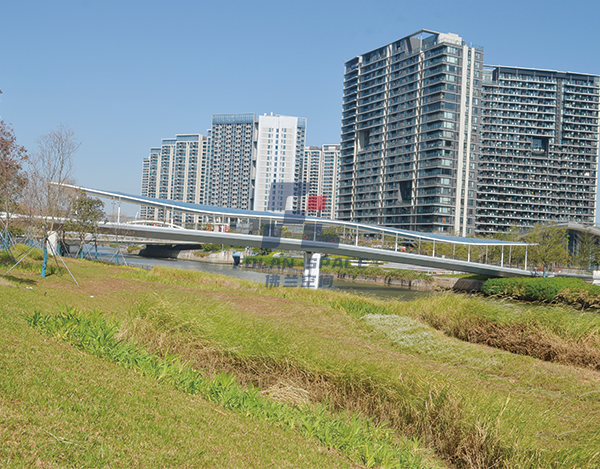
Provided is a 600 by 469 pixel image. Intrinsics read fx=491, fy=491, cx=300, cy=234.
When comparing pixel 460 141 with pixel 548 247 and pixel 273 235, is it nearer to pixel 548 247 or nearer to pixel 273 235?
pixel 548 247

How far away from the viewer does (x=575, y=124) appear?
111 metres

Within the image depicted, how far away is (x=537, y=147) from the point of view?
110938 millimetres

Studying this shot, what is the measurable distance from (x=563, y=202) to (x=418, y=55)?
4671 centimetres

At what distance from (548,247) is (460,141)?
123 feet

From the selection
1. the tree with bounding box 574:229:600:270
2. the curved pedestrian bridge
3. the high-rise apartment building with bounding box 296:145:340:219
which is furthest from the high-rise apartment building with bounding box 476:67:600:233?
the high-rise apartment building with bounding box 296:145:340:219

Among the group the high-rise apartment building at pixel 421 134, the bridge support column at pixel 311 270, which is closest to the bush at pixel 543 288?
the bridge support column at pixel 311 270

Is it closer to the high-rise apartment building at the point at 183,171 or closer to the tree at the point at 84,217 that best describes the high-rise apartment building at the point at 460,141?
the tree at the point at 84,217

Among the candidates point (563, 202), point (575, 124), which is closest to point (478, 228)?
point (563, 202)

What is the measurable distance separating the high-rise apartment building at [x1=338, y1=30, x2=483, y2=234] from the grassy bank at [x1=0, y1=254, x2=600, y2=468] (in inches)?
3100

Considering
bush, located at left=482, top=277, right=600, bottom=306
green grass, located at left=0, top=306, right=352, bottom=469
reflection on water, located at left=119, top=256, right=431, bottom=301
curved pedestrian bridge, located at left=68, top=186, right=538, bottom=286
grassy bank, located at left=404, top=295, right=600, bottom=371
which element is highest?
curved pedestrian bridge, located at left=68, top=186, right=538, bottom=286

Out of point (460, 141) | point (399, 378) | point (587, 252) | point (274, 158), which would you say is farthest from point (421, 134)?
point (399, 378)

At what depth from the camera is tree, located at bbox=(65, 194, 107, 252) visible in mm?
32469

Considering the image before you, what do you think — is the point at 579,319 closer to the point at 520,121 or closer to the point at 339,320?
→ the point at 339,320

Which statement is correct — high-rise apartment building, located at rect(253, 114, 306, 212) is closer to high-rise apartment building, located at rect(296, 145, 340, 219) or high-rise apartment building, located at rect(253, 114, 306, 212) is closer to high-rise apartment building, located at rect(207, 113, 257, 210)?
high-rise apartment building, located at rect(207, 113, 257, 210)
